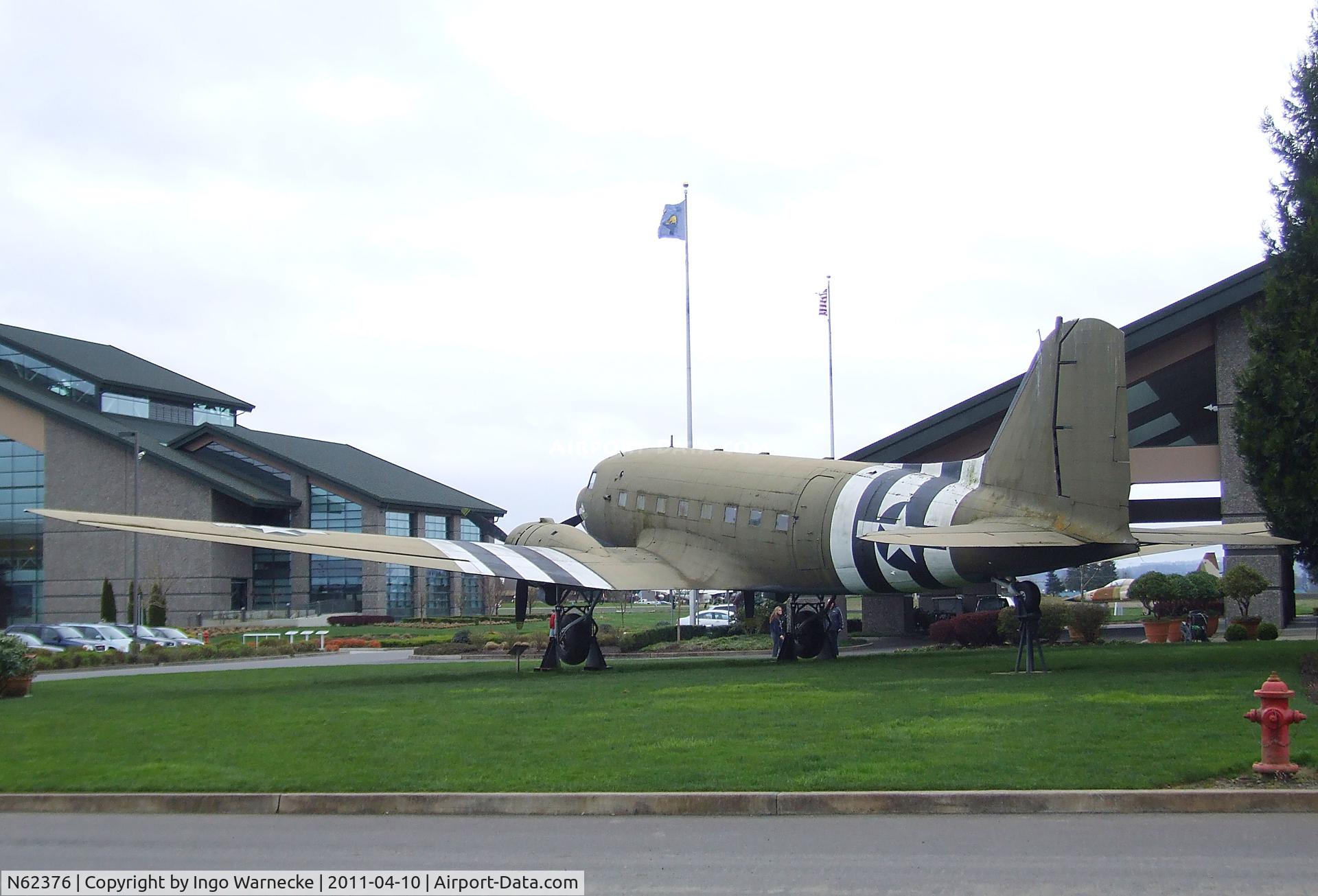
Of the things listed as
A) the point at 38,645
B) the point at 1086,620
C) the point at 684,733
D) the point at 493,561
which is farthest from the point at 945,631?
the point at 38,645

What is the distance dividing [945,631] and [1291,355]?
1807 centimetres

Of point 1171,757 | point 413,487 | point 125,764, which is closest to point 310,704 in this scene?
point 125,764

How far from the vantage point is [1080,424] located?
21.8m

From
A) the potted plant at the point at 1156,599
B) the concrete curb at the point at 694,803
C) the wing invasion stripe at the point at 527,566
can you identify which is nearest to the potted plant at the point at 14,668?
the wing invasion stripe at the point at 527,566

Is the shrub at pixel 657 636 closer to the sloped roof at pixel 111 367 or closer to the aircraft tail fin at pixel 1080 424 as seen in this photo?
the aircraft tail fin at pixel 1080 424

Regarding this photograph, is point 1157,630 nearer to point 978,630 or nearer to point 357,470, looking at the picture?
point 978,630

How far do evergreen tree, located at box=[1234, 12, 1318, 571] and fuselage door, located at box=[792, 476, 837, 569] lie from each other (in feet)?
27.7

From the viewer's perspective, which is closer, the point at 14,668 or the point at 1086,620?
the point at 14,668

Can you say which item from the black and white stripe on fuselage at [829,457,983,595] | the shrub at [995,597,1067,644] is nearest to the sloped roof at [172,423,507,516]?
the shrub at [995,597,1067,644]

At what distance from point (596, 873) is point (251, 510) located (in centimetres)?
7440

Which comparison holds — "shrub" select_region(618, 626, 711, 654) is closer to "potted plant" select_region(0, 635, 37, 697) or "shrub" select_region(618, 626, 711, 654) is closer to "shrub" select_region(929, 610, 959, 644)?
"shrub" select_region(929, 610, 959, 644)

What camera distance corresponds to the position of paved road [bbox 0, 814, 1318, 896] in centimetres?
904

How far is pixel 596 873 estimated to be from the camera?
9547 mm

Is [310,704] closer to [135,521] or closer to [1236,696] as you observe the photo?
[135,521]
